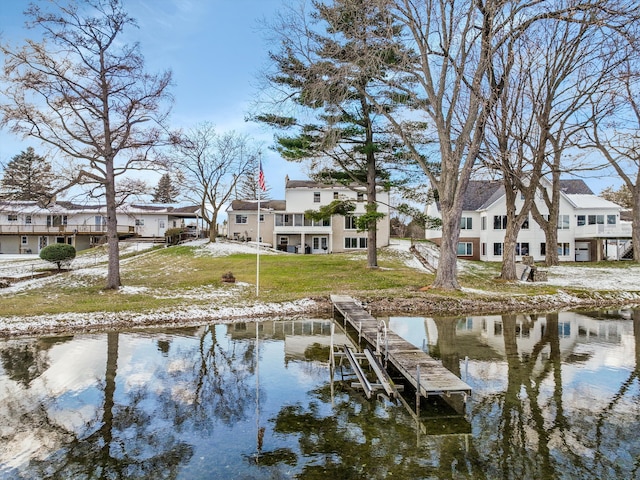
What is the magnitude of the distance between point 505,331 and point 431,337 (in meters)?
2.95

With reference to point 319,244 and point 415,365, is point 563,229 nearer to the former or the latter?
point 319,244

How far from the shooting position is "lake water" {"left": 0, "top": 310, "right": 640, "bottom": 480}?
586cm

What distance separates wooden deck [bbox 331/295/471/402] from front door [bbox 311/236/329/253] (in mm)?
32422

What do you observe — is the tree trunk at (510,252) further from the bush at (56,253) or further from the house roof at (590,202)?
the bush at (56,253)

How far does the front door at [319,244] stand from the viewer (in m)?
46.9

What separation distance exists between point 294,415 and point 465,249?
3958cm

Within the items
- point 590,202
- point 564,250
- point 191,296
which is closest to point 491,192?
point 564,250

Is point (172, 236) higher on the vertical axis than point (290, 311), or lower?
higher

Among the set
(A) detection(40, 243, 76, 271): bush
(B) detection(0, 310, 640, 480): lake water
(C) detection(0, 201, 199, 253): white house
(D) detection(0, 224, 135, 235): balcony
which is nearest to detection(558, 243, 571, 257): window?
(B) detection(0, 310, 640, 480): lake water

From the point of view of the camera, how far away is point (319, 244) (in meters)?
47.2

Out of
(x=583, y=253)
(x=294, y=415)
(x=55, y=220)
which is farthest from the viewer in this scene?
(x=55, y=220)

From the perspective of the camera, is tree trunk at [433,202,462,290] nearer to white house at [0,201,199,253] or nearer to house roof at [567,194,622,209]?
house roof at [567,194,622,209]

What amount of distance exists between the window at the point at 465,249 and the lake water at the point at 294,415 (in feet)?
103

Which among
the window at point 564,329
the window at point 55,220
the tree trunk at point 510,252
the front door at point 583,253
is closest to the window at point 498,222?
the front door at point 583,253
